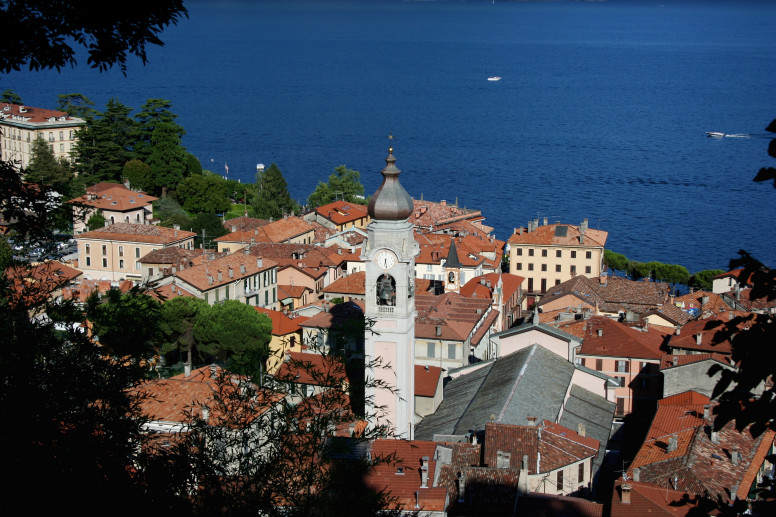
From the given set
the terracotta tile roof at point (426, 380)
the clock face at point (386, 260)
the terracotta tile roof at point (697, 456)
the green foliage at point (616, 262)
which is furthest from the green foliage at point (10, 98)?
the terracotta tile roof at point (697, 456)

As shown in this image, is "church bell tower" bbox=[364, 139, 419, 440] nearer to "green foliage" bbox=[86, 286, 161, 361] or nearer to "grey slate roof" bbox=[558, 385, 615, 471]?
"grey slate roof" bbox=[558, 385, 615, 471]

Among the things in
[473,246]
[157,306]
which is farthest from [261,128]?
[157,306]

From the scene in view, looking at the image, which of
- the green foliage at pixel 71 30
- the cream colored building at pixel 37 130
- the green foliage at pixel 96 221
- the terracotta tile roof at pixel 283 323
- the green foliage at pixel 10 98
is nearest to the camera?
the green foliage at pixel 71 30

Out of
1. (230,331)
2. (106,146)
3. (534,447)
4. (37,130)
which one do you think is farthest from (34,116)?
(534,447)

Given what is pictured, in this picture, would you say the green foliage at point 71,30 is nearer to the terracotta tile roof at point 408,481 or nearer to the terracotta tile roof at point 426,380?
the terracotta tile roof at point 408,481

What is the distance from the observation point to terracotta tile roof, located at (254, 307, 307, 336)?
3403 cm

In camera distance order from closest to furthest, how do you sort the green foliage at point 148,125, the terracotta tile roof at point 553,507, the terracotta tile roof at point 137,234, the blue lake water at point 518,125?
the terracotta tile roof at point 553,507 → the terracotta tile roof at point 137,234 → the green foliage at point 148,125 → the blue lake water at point 518,125

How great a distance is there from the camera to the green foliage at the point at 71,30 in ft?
28.1

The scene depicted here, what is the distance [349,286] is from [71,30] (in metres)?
32.6

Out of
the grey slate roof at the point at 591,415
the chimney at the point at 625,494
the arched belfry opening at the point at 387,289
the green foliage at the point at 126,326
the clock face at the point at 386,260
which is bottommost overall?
the grey slate roof at the point at 591,415

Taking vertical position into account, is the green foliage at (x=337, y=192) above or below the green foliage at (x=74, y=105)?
below

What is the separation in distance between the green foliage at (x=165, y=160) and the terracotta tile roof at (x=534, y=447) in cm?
4177

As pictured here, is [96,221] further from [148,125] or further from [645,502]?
[645,502]

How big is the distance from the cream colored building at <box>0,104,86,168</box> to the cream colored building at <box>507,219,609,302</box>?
31239mm
